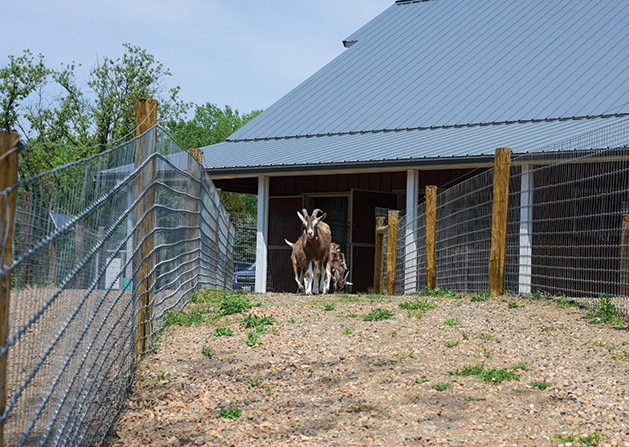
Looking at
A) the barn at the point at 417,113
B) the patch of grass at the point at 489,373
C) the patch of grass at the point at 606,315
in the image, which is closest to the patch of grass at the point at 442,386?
the patch of grass at the point at 489,373

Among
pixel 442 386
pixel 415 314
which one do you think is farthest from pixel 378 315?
pixel 442 386

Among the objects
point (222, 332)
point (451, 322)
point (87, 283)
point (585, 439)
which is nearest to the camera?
point (87, 283)

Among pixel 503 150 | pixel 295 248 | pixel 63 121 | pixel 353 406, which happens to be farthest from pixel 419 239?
pixel 63 121

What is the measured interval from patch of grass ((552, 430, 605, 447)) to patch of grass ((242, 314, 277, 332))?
3633mm

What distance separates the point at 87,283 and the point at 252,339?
297 centimetres

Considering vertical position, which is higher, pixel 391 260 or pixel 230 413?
pixel 391 260

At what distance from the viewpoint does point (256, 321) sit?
7727mm

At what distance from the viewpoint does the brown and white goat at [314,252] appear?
1459 centimetres

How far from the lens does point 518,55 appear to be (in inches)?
861

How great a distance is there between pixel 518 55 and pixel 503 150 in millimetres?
12911

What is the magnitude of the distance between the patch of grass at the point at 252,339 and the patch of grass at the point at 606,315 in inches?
134

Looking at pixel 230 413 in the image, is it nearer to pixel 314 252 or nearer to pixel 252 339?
pixel 252 339

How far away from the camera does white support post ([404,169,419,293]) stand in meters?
15.0

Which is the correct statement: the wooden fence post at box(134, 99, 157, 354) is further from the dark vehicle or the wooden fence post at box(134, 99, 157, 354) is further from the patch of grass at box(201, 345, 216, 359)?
the dark vehicle
